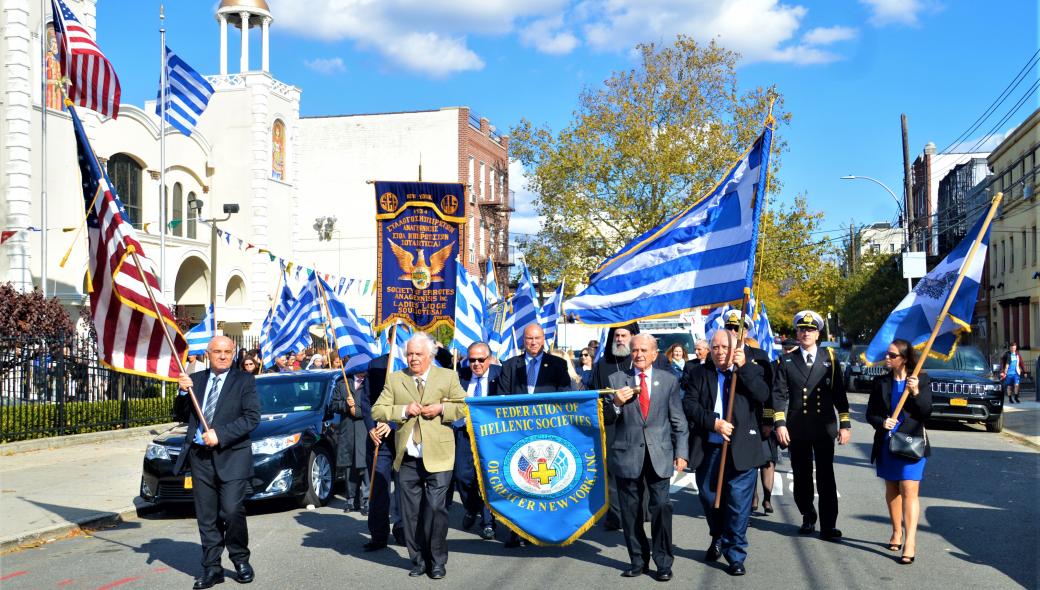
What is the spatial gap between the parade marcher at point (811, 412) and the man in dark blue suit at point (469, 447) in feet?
8.46

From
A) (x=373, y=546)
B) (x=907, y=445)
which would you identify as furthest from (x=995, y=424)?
(x=373, y=546)

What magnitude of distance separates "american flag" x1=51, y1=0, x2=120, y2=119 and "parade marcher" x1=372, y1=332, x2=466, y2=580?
7749 mm

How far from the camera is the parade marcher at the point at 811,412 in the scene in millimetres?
8594

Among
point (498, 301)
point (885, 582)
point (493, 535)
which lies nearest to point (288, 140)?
point (498, 301)

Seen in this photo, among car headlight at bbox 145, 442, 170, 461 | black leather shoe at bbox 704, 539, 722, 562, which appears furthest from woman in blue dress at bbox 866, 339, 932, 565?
car headlight at bbox 145, 442, 170, 461

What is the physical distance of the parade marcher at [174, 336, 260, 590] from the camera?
731 cm

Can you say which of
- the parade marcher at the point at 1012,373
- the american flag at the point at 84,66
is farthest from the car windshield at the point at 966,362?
the american flag at the point at 84,66

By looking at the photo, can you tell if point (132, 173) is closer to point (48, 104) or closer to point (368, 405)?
point (48, 104)

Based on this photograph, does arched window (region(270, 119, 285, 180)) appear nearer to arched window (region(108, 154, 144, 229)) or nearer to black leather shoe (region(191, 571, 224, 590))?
arched window (region(108, 154, 144, 229))

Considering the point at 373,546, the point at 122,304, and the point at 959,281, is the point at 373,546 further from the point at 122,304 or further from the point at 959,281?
the point at 959,281

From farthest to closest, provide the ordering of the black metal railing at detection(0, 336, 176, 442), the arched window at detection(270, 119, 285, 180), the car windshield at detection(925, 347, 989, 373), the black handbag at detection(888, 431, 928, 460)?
the arched window at detection(270, 119, 285, 180), the car windshield at detection(925, 347, 989, 373), the black metal railing at detection(0, 336, 176, 442), the black handbag at detection(888, 431, 928, 460)

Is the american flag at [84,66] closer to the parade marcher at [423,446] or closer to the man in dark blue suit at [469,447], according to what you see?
the man in dark blue suit at [469,447]

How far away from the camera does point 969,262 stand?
27.3 feet

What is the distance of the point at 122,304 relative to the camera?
26.2ft
